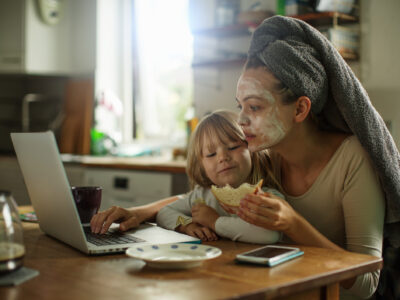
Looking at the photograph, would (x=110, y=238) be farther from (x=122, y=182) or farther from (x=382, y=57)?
(x=122, y=182)

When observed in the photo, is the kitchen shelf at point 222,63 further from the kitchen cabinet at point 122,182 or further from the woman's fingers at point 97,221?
the woman's fingers at point 97,221

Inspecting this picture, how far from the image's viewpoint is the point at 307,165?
1504 millimetres

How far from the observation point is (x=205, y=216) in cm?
133

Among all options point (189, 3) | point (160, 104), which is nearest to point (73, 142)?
point (160, 104)

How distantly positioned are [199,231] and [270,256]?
34 cm

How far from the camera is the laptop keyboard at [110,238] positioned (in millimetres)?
1145

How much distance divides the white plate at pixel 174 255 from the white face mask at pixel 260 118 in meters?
0.49

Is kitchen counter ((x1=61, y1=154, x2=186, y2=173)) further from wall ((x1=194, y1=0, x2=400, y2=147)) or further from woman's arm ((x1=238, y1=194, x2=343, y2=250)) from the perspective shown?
woman's arm ((x1=238, y1=194, x2=343, y2=250))

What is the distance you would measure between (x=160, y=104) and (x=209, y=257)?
3571mm

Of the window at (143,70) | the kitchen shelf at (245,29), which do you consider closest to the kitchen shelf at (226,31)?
the kitchen shelf at (245,29)

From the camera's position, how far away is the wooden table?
79cm

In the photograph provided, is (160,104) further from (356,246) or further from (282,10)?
(356,246)

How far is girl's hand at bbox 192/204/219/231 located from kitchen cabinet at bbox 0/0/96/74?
327 cm

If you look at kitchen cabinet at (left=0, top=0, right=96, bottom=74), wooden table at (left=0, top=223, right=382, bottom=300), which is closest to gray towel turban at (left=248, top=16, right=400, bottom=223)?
wooden table at (left=0, top=223, right=382, bottom=300)
